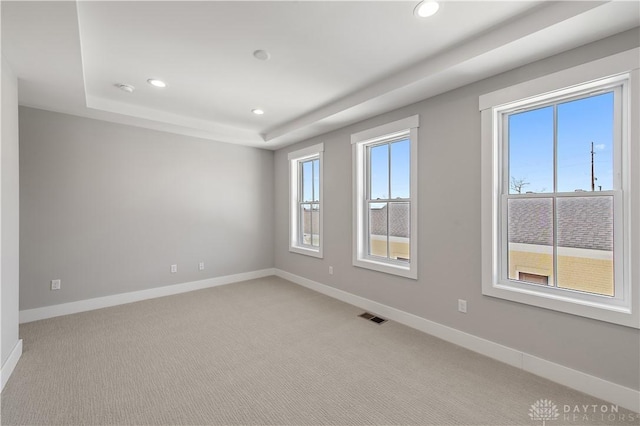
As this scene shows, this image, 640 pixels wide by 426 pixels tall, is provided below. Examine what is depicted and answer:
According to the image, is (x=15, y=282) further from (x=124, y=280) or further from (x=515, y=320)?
(x=515, y=320)

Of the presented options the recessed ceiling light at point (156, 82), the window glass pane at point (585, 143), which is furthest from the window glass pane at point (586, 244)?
the recessed ceiling light at point (156, 82)

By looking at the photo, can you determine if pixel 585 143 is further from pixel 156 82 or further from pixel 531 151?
pixel 156 82

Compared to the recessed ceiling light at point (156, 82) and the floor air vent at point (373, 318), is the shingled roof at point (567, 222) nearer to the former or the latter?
the floor air vent at point (373, 318)

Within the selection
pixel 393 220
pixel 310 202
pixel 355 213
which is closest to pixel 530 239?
pixel 393 220

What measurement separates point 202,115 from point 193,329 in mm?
2879

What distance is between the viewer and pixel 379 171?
3.66 meters

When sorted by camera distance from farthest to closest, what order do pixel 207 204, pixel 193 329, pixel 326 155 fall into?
1. pixel 207 204
2. pixel 326 155
3. pixel 193 329

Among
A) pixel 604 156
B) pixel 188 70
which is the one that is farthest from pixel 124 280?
pixel 604 156

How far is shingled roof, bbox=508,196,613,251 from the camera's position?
200 centimetres

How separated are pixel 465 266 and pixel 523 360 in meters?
0.84

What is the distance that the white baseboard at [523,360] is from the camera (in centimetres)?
184

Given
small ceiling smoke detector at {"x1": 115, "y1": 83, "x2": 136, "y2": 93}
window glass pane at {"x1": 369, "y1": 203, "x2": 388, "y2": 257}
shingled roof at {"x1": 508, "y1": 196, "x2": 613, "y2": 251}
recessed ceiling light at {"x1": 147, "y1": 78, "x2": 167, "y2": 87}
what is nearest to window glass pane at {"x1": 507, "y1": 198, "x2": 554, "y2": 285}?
shingled roof at {"x1": 508, "y1": 196, "x2": 613, "y2": 251}

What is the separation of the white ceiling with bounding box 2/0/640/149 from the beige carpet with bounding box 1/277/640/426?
251 centimetres

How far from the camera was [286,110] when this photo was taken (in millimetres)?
3758
